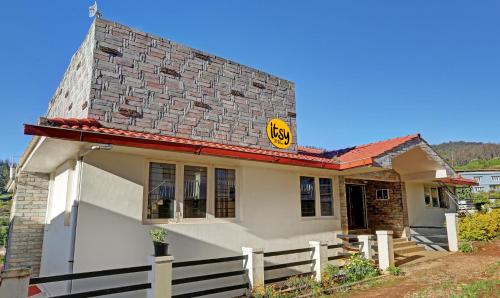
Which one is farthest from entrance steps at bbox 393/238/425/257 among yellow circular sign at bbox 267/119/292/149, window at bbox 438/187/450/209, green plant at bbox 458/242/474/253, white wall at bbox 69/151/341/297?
yellow circular sign at bbox 267/119/292/149

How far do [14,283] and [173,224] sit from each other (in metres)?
3.14

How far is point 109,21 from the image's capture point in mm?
7555

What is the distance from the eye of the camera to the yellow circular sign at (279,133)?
1001 centimetres

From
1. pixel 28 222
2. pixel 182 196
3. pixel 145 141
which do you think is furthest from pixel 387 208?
pixel 28 222

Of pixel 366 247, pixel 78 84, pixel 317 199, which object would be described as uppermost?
pixel 78 84

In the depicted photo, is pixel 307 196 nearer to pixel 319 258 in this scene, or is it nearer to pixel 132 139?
pixel 319 258

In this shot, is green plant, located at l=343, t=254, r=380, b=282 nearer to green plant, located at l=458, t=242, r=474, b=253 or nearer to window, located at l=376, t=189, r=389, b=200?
green plant, located at l=458, t=242, r=474, b=253

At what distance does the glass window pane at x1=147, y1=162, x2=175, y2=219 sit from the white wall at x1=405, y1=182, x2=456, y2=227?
11780mm

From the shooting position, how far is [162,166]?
23.2 ft

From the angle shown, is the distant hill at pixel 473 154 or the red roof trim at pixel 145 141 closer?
the red roof trim at pixel 145 141

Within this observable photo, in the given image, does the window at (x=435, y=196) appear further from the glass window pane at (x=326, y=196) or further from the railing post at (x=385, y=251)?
the glass window pane at (x=326, y=196)

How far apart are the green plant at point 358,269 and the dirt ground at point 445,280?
34 centimetres

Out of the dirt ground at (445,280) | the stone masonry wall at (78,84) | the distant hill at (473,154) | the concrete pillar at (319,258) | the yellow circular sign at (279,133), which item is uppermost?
the distant hill at (473,154)

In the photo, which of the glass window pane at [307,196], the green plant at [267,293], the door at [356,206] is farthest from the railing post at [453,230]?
the green plant at [267,293]
